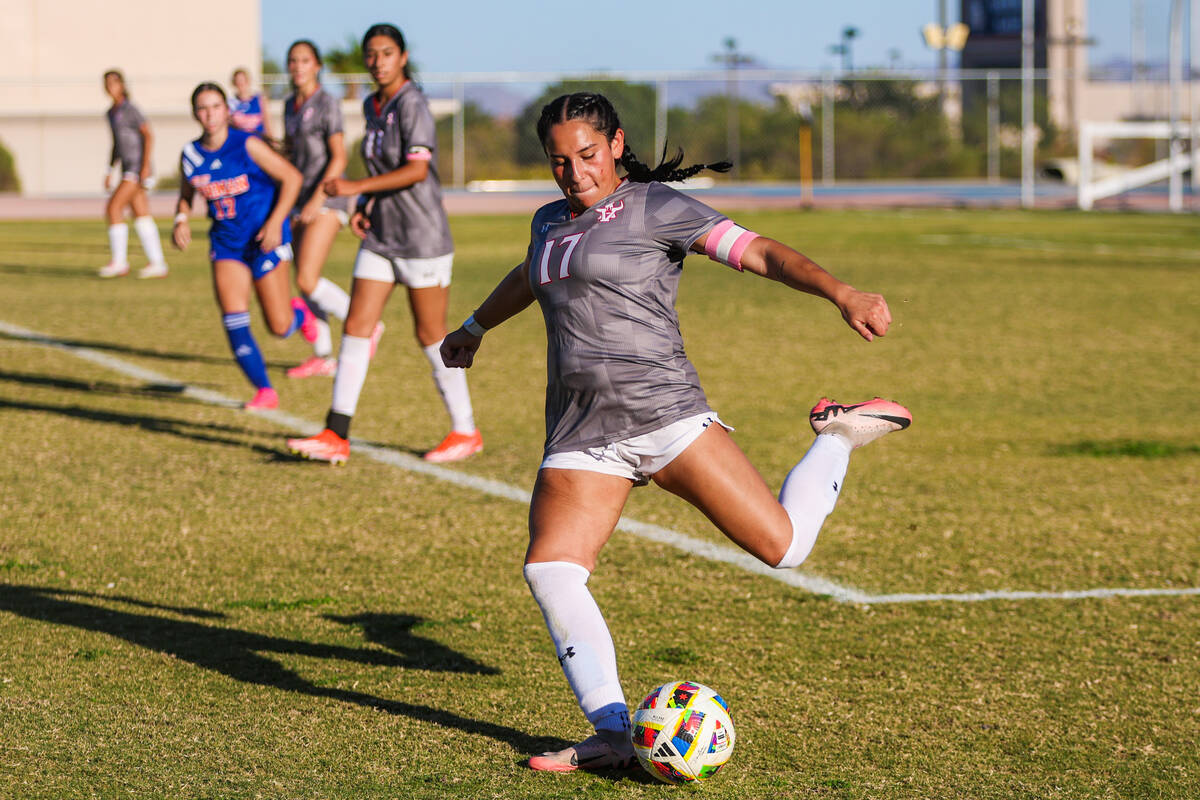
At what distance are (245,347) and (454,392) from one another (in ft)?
6.40

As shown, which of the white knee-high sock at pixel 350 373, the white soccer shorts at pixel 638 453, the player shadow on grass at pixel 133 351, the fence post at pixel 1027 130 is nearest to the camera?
the white soccer shorts at pixel 638 453

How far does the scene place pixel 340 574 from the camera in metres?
5.92

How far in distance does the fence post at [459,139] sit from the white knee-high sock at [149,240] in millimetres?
21367

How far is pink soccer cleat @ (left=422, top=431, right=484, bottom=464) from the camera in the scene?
822cm

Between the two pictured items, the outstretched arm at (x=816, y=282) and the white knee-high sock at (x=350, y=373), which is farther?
the white knee-high sock at (x=350, y=373)

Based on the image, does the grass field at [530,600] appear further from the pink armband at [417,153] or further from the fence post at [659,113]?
the fence post at [659,113]

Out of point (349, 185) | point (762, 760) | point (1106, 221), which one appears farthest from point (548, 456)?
point (1106, 221)

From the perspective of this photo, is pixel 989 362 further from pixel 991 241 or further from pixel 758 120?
pixel 758 120

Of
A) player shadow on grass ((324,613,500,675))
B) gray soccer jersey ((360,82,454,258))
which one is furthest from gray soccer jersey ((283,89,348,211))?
player shadow on grass ((324,613,500,675))

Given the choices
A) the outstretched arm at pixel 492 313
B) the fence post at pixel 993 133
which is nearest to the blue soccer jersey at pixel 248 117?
the outstretched arm at pixel 492 313

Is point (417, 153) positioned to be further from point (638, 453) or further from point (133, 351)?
point (133, 351)

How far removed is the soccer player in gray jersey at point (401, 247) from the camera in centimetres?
807

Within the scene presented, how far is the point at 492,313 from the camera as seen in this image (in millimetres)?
4492

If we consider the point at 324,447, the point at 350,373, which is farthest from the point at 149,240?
the point at 324,447
